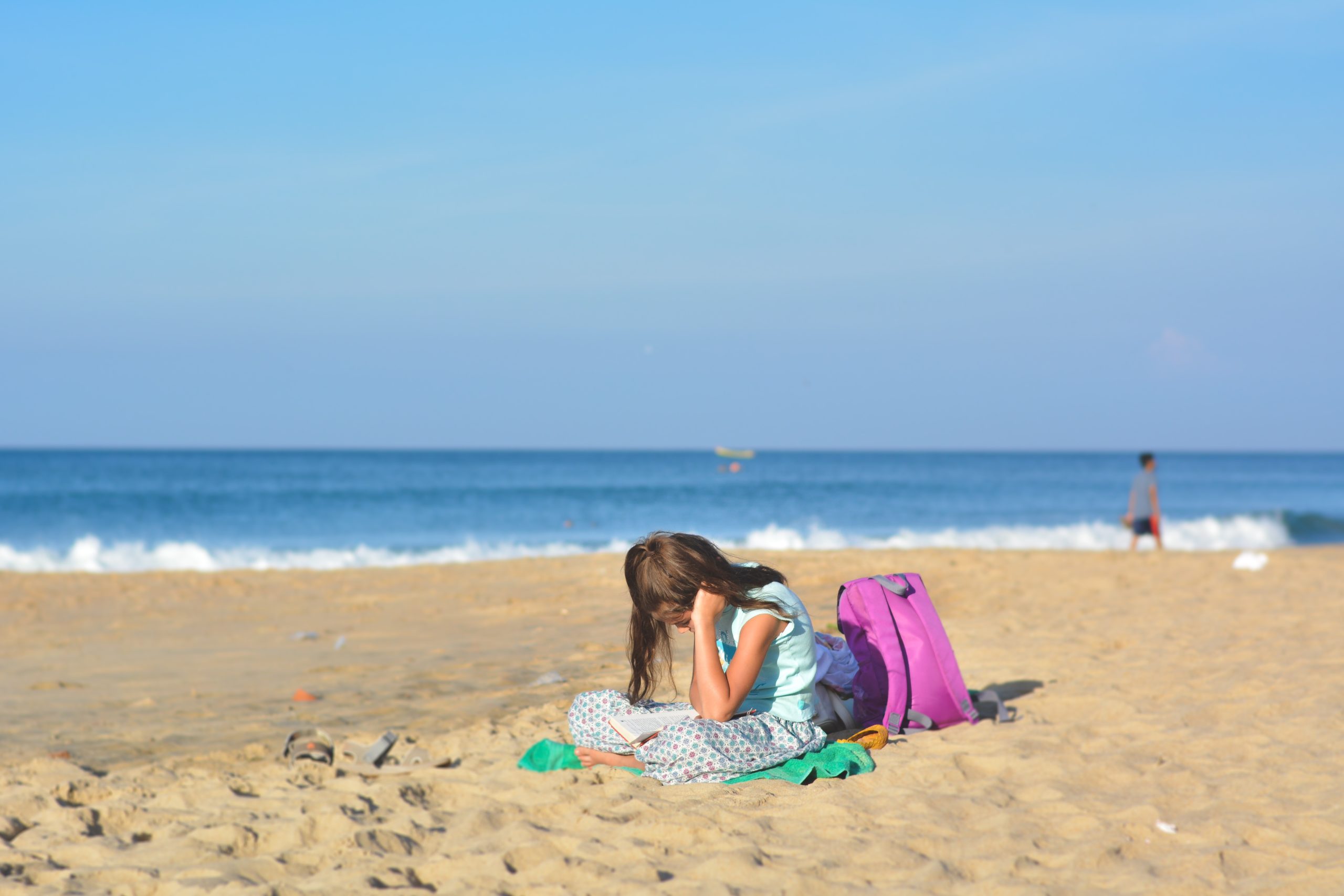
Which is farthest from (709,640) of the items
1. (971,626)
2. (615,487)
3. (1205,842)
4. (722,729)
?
(615,487)

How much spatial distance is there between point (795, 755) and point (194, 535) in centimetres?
2588

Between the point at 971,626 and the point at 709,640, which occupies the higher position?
the point at 709,640

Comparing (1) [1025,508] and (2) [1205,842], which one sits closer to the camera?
(2) [1205,842]

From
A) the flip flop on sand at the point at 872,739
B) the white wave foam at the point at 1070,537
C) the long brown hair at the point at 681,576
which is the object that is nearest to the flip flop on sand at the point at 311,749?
the long brown hair at the point at 681,576

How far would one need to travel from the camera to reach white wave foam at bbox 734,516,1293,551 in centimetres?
2136

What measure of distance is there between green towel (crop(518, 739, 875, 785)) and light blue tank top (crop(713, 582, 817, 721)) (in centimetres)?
18

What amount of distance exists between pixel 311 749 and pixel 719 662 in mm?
2157

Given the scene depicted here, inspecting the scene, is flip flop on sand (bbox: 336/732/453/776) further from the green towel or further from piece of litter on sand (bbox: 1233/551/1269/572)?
piece of litter on sand (bbox: 1233/551/1269/572)

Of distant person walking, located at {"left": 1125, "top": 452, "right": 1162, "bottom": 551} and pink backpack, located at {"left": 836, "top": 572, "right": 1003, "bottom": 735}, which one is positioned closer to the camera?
pink backpack, located at {"left": 836, "top": 572, "right": 1003, "bottom": 735}

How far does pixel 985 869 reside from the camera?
10.4ft

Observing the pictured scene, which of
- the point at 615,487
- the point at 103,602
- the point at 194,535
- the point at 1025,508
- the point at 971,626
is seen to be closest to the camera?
the point at 971,626

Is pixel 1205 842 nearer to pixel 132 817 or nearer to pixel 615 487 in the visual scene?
pixel 132 817

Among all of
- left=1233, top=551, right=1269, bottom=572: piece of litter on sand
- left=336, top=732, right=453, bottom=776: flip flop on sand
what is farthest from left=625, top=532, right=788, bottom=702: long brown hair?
left=1233, top=551, right=1269, bottom=572: piece of litter on sand

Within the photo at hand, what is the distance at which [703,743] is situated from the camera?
13.0ft
